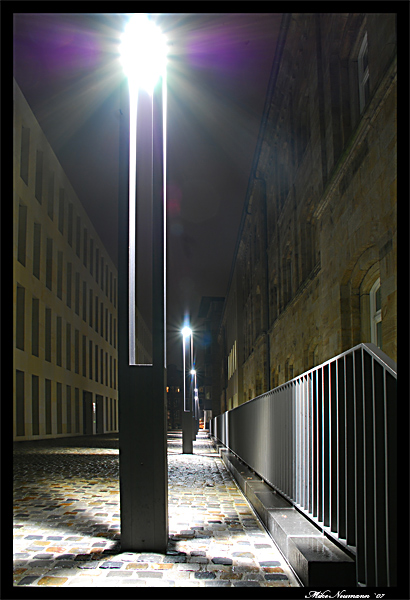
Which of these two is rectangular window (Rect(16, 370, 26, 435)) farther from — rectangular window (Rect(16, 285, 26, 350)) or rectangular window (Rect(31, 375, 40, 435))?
rectangular window (Rect(31, 375, 40, 435))

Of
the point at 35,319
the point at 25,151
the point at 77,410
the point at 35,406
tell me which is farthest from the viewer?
the point at 77,410

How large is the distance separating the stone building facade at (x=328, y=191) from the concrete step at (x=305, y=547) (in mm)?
3856

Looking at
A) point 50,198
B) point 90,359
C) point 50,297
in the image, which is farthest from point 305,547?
point 90,359

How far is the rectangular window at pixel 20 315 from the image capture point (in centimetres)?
3278

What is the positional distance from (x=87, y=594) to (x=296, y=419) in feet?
10.9

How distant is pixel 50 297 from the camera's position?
38.7m

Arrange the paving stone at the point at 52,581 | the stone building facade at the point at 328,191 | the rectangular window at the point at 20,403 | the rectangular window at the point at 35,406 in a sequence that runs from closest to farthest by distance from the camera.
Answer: the paving stone at the point at 52,581 < the stone building facade at the point at 328,191 < the rectangular window at the point at 20,403 < the rectangular window at the point at 35,406

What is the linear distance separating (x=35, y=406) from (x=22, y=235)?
10508 millimetres

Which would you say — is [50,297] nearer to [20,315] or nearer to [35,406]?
[20,315]

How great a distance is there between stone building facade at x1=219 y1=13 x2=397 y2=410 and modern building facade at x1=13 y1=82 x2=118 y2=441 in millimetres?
13724

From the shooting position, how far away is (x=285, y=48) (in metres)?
21.7

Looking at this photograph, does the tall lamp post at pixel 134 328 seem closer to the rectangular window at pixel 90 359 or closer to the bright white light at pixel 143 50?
the bright white light at pixel 143 50

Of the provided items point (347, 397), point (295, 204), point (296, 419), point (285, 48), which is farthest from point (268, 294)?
point (347, 397)

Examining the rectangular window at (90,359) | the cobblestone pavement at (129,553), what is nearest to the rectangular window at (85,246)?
the rectangular window at (90,359)
